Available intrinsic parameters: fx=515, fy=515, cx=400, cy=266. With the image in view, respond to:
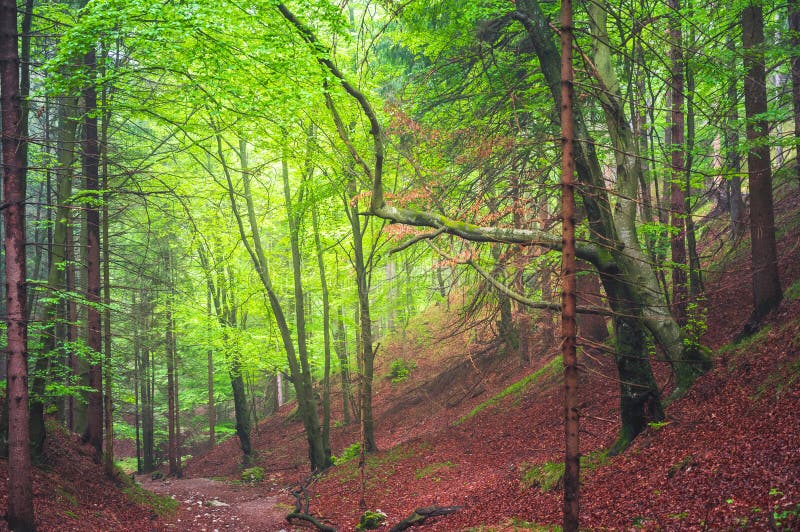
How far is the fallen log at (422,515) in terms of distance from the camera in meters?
9.52

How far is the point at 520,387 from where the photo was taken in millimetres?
16359

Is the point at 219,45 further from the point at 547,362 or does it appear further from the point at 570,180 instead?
the point at 547,362

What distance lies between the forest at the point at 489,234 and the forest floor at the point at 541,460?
6 cm

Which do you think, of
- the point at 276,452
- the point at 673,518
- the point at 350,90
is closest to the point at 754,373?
the point at 673,518

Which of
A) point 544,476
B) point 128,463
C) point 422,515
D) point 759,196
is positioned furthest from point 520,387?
point 128,463

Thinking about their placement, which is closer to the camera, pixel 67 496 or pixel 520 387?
pixel 67 496

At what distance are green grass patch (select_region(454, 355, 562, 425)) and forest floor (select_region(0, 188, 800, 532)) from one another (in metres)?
0.07

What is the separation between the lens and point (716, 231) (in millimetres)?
17219

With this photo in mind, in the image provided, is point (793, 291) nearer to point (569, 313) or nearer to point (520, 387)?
point (569, 313)

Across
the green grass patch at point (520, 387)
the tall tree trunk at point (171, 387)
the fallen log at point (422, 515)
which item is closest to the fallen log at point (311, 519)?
the fallen log at point (422, 515)

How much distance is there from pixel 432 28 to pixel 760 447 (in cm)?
959

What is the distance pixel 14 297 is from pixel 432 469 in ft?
32.1

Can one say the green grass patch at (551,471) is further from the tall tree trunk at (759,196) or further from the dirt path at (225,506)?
the dirt path at (225,506)

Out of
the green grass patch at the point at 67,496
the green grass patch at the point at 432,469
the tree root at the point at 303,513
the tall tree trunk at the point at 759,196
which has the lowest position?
the tree root at the point at 303,513
